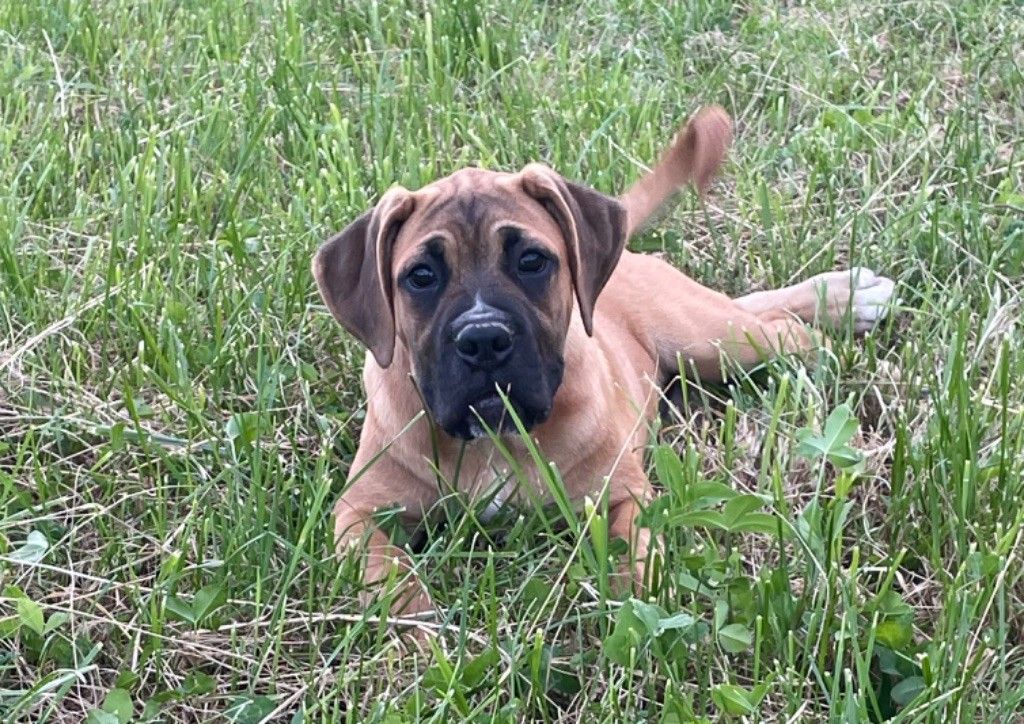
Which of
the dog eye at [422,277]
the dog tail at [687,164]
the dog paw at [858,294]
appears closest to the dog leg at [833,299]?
the dog paw at [858,294]

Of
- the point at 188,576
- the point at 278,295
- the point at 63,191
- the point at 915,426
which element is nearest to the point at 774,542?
the point at 915,426

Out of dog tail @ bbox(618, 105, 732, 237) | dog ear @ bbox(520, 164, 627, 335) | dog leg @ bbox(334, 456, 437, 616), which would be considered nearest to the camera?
dog leg @ bbox(334, 456, 437, 616)

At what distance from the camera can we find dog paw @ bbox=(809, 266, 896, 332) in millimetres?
4668

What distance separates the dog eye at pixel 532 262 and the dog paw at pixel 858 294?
3.62ft

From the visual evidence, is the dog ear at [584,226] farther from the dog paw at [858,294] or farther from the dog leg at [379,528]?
the dog paw at [858,294]

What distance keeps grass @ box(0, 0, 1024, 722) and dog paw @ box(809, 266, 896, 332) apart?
0.29 feet

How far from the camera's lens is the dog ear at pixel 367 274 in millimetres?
3814

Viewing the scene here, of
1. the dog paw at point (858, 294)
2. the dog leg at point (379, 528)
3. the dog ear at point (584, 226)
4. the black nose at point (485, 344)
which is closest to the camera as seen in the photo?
the dog leg at point (379, 528)

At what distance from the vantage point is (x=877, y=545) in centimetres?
351

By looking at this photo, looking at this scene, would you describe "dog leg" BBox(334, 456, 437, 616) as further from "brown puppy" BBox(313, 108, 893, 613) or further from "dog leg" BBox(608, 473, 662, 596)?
"dog leg" BBox(608, 473, 662, 596)

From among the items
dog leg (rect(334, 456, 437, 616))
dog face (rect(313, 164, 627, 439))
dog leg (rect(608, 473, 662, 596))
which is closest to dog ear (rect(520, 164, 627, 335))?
dog face (rect(313, 164, 627, 439))

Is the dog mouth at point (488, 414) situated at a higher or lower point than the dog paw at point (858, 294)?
Result: higher

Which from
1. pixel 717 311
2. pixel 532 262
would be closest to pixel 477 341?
pixel 532 262

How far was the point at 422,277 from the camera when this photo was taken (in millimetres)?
3771
